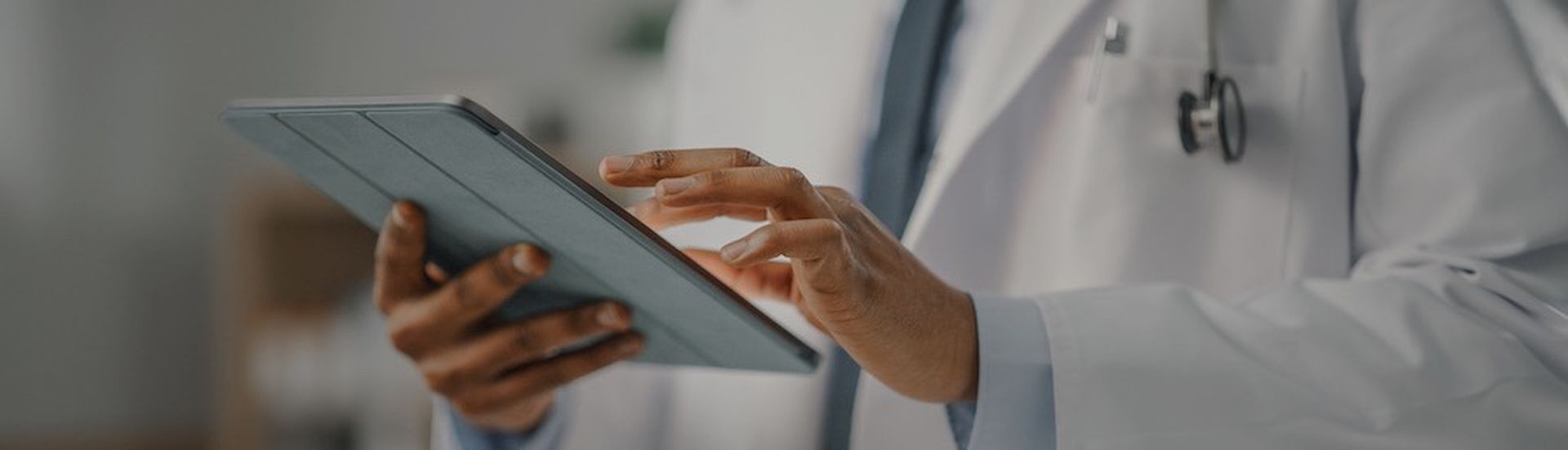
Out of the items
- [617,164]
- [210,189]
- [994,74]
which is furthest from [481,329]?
[210,189]

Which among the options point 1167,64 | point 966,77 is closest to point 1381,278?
point 1167,64

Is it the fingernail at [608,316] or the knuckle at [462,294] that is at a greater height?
the knuckle at [462,294]

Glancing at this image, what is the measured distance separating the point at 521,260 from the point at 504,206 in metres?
0.07

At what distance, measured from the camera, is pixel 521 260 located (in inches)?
34.0

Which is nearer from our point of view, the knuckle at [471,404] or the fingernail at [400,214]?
the fingernail at [400,214]

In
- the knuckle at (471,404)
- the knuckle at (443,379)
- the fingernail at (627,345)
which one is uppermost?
the fingernail at (627,345)

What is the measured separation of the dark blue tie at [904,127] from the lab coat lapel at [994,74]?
0.02 m

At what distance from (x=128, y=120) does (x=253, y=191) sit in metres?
0.50

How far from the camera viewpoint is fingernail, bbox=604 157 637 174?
0.77 metres

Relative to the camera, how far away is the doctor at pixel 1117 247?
2.81 ft

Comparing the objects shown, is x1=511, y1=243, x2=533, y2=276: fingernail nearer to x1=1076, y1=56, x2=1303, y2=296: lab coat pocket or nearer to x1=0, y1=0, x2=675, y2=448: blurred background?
x1=1076, y1=56, x2=1303, y2=296: lab coat pocket

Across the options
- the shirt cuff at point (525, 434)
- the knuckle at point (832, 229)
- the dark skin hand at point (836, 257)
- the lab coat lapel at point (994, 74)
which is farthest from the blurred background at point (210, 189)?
the knuckle at point (832, 229)

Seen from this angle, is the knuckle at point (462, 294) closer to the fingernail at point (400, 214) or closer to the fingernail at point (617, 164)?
the fingernail at point (400, 214)

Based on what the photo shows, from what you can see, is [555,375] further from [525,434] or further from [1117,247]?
[1117,247]
